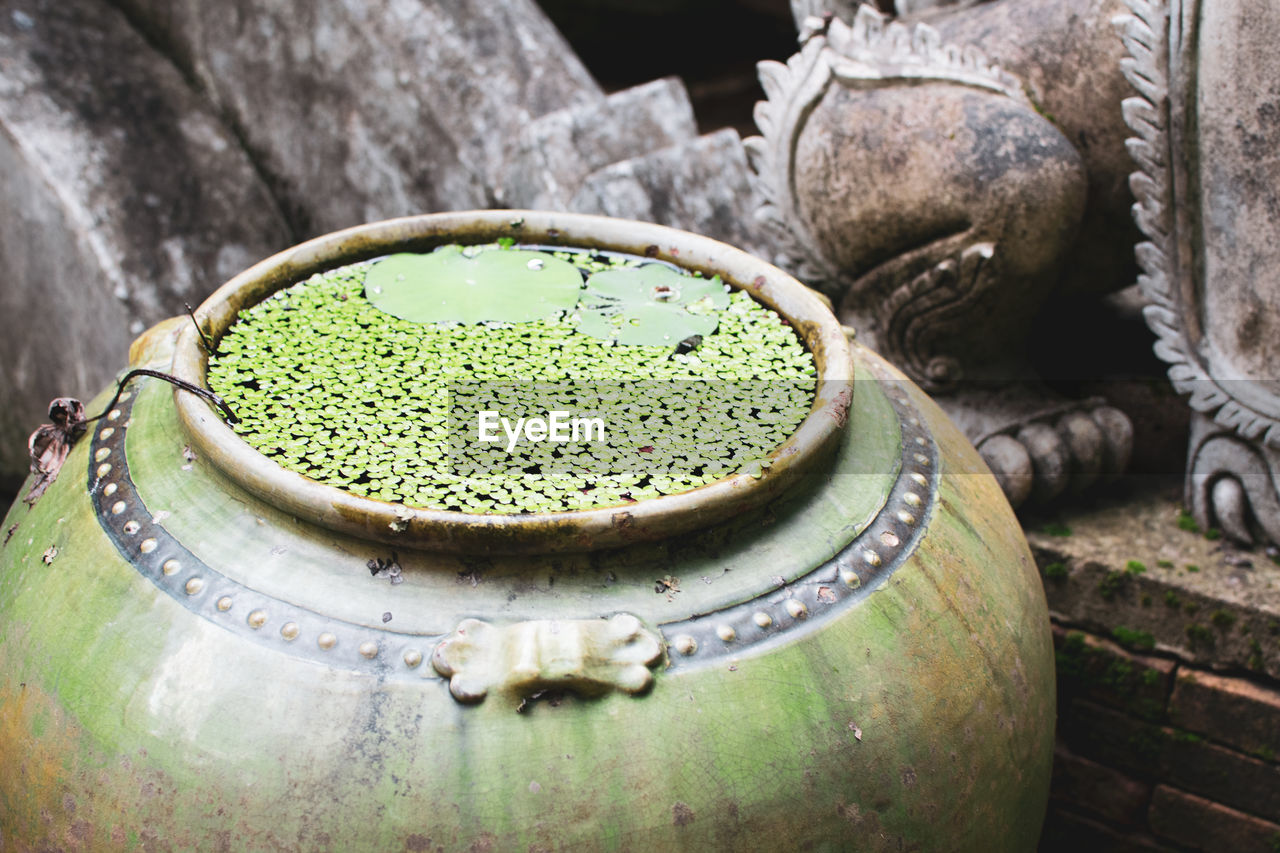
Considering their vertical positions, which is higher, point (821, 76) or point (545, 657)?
point (821, 76)

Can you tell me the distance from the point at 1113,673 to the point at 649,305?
3.69 ft

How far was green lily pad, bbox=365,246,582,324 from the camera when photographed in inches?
62.9

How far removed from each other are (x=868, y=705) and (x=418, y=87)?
2284 millimetres

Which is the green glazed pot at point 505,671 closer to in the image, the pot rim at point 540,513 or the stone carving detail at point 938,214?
the pot rim at point 540,513

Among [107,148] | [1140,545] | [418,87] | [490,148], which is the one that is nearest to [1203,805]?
[1140,545]

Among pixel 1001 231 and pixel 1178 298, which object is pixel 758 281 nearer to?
pixel 1001 231

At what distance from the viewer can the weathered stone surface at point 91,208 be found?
2.64 metres

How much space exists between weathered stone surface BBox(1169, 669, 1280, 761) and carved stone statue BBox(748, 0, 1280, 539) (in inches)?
10.9

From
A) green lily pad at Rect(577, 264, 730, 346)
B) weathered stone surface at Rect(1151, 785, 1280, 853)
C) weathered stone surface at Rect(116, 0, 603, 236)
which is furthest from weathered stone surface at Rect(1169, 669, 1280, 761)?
weathered stone surface at Rect(116, 0, 603, 236)

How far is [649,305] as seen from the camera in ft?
5.29

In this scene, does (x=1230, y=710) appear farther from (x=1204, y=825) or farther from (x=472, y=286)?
(x=472, y=286)

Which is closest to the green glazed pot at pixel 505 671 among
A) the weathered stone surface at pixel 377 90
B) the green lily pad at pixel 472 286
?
the green lily pad at pixel 472 286

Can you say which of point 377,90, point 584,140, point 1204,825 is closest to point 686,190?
point 584,140
